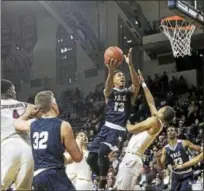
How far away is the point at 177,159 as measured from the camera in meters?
9.15

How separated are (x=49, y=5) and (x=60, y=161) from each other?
59.0 ft

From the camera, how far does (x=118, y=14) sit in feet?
72.1

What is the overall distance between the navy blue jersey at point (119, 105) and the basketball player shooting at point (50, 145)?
2238mm

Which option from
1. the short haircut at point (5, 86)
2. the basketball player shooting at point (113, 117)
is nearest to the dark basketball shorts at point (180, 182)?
the basketball player shooting at point (113, 117)

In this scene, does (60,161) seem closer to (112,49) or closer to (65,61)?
(112,49)

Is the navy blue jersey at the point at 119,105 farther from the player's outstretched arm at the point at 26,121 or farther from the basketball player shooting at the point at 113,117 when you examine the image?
the player's outstretched arm at the point at 26,121

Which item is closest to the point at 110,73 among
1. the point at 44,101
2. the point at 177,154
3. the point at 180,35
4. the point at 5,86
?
the point at 5,86

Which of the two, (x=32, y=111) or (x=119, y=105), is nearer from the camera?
(x=32, y=111)

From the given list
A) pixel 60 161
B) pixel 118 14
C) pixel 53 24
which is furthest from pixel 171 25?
pixel 53 24

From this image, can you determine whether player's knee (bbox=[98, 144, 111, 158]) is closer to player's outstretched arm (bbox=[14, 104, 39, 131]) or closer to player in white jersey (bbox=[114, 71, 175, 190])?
player in white jersey (bbox=[114, 71, 175, 190])

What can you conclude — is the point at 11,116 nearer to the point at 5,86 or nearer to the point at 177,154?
the point at 5,86

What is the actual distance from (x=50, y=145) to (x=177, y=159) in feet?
14.3

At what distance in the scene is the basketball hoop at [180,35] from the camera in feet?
36.8

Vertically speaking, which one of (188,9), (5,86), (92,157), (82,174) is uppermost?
(188,9)
